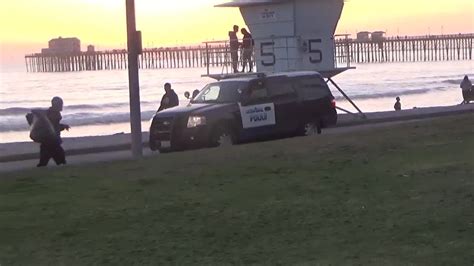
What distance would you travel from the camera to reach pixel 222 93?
19.9 meters

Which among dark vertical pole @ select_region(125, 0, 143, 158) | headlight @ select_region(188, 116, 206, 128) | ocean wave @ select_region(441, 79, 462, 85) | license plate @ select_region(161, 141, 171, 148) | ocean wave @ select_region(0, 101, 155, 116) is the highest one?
dark vertical pole @ select_region(125, 0, 143, 158)

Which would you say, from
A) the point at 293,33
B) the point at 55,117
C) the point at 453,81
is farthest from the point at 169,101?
the point at 453,81

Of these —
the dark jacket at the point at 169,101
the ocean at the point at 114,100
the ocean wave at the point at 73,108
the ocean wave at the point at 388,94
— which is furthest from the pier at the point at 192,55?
the dark jacket at the point at 169,101

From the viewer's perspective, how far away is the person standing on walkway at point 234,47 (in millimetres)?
28938

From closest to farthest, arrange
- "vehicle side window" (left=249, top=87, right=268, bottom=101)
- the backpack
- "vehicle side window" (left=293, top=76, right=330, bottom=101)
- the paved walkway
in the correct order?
the backpack → the paved walkway → "vehicle side window" (left=249, top=87, right=268, bottom=101) → "vehicle side window" (left=293, top=76, right=330, bottom=101)

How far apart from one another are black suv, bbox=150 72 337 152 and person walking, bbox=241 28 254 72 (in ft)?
23.8

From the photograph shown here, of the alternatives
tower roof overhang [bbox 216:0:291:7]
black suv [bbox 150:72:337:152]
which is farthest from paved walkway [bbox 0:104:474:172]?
tower roof overhang [bbox 216:0:291:7]

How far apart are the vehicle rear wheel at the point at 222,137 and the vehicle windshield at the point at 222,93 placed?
→ 845mm

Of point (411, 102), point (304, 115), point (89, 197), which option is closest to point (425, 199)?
point (89, 197)

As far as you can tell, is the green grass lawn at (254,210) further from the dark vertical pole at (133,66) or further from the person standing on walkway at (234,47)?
the person standing on walkway at (234,47)

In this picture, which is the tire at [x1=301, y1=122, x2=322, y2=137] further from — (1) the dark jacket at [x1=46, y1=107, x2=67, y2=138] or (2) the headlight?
(1) the dark jacket at [x1=46, y1=107, x2=67, y2=138]

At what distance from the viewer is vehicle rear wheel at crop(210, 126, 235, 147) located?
18.5 metres

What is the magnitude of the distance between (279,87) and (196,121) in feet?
9.01

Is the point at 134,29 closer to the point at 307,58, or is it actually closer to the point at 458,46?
the point at 307,58
